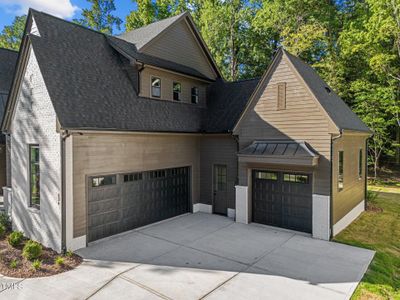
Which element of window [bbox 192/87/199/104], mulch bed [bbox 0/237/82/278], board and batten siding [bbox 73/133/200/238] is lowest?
mulch bed [bbox 0/237/82/278]

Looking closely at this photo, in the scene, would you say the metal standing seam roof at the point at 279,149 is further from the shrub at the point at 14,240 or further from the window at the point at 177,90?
the shrub at the point at 14,240

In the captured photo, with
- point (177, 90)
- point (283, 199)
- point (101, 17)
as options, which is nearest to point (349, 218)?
point (283, 199)

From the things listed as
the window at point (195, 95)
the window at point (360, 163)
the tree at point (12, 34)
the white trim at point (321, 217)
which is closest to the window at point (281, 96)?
the white trim at point (321, 217)

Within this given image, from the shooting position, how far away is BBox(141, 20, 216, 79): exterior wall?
45.8ft

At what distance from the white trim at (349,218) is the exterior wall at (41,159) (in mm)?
10169

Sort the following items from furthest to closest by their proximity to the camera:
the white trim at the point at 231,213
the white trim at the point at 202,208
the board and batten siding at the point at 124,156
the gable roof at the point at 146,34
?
the white trim at the point at 202,208, the gable roof at the point at 146,34, the white trim at the point at 231,213, the board and batten siding at the point at 124,156

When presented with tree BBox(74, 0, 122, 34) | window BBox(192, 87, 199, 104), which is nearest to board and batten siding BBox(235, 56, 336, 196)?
window BBox(192, 87, 199, 104)

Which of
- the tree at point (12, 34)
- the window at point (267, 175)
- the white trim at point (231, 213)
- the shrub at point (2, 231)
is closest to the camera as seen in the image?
the shrub at point (2, 231)

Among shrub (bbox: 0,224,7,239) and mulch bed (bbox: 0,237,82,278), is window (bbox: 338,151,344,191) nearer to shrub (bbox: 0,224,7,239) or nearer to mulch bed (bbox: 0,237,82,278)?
mulch bed (bbox: 0,237,82,278)

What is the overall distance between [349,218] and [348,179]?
1.82 meters

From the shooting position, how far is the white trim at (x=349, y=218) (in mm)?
10915

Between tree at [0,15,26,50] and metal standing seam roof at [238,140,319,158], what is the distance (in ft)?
128

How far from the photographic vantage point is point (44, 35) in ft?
33.6

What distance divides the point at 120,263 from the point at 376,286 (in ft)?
22.5
